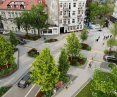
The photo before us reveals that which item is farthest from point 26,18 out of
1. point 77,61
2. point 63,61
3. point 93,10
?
point 93,10

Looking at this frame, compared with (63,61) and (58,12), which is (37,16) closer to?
(58,12)

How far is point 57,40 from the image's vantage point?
39719mm

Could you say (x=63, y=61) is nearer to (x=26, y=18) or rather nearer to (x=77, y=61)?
(x=77, y=61)

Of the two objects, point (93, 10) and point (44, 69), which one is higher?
point (93, 10)

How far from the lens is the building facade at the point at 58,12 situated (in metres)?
43.4

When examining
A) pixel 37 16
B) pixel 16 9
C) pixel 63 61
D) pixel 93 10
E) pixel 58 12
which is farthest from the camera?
pixel 93 10

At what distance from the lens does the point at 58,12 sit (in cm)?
4334

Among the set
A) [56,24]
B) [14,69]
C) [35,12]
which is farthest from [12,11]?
[14,69]

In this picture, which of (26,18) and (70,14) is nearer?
(26,18)

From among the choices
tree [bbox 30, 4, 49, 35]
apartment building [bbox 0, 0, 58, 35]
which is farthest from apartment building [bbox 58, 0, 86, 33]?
tree [bbox 30, 4, 49, 35]

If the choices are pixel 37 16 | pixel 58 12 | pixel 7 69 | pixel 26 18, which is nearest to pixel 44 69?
pixel 7 69

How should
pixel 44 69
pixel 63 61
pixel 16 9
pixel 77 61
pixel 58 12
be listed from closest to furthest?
pixel 44 69, pixel 63 61, pixel 77 61, pixel 58 12, pixel 16 9

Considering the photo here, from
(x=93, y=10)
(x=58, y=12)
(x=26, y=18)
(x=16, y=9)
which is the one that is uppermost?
(x=93, y=10)

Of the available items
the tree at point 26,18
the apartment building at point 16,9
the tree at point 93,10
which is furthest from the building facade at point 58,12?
the tree at point 26,18
